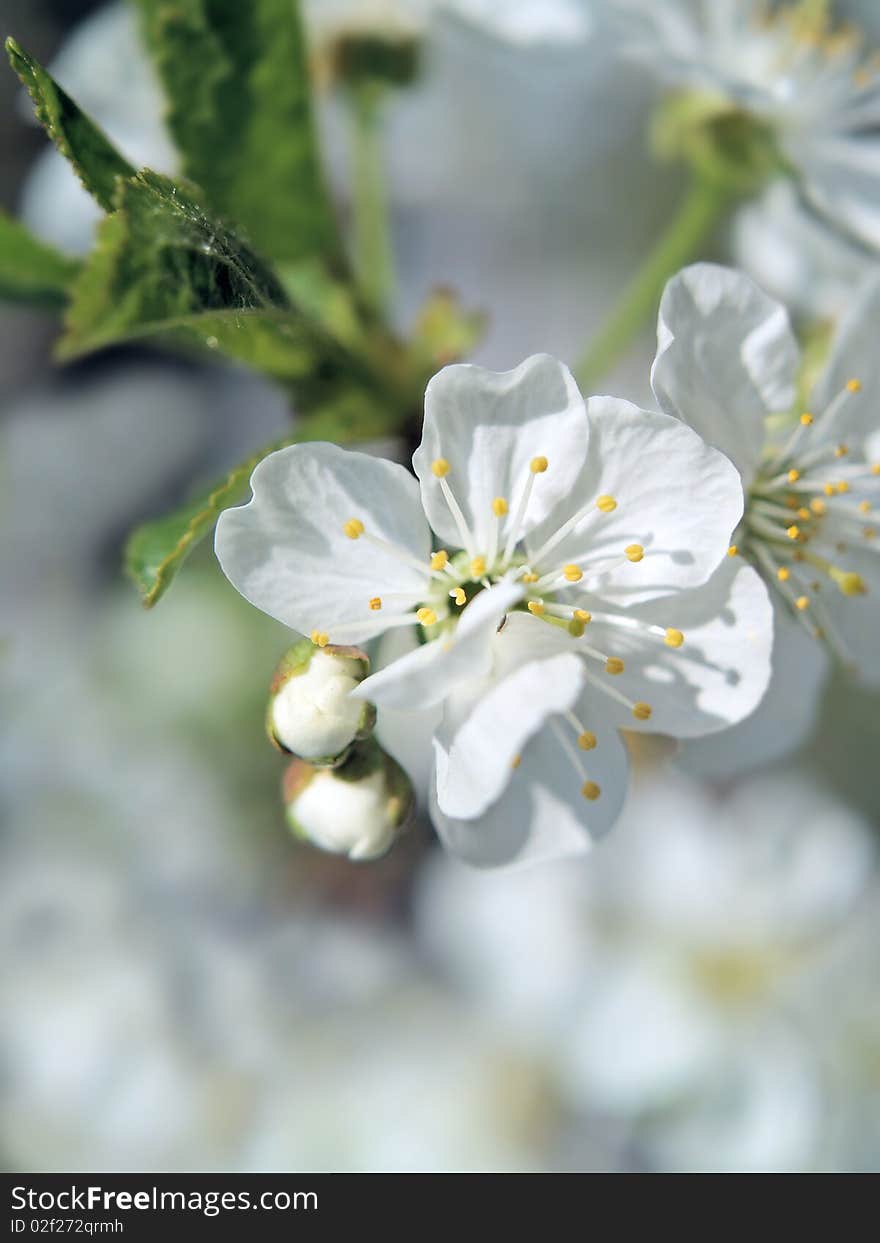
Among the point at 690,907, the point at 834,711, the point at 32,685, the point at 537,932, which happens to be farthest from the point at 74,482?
the point at 834,711

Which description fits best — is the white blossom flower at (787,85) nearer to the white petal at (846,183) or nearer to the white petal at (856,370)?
the white petal at (846,183)

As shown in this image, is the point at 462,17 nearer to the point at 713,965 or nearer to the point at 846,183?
the point at 846,183

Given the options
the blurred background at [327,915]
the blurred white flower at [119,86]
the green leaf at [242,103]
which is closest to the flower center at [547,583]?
the green leaf at [242,103]

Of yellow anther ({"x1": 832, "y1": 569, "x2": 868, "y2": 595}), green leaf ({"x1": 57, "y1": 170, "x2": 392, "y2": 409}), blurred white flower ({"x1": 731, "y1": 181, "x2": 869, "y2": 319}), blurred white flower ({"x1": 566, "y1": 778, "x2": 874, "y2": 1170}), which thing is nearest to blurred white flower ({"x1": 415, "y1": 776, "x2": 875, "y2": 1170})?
blurred white flower ({"x1": 566, "y1": 778, "x2": 874, "y2": 1170})

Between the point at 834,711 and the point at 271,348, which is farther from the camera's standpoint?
the point at 834,711

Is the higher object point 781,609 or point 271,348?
point 271,348

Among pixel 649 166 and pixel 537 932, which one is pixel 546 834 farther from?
pixel 649 166
